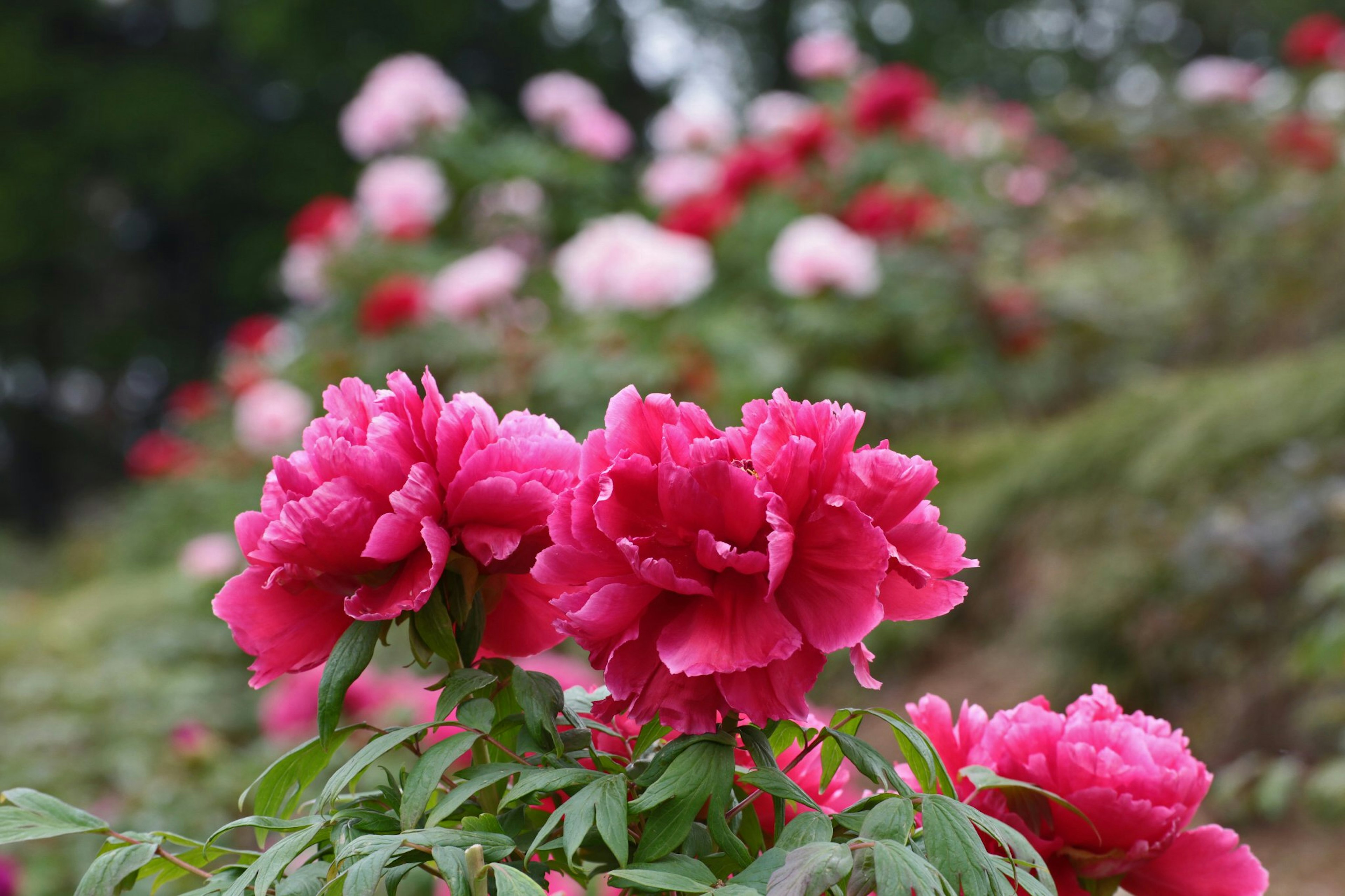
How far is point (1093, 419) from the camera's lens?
350 centimetres

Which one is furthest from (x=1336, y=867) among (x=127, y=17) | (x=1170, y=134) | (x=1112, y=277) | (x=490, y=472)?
(x=127, y=17)

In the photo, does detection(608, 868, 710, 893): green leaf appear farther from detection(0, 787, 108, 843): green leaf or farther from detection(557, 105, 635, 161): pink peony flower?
detection(557, 105, 635, 161): pink peony flower

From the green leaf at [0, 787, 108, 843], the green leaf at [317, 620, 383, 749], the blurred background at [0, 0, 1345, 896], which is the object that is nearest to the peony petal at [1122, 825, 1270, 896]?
the green leaf at [317, 620, 383, 749]

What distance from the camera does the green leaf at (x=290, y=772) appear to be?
691 millimetres

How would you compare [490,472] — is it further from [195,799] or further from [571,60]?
[571,60]

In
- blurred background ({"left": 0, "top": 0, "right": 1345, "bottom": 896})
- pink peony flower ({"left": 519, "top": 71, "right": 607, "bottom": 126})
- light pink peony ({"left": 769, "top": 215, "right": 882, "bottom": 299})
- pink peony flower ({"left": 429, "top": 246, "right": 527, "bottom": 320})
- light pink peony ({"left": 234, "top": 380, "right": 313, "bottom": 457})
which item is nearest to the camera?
blurred background ({"left": 0, "top": 0, "right": 1345, "bottom": 896})

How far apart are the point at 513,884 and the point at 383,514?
8.2 inches

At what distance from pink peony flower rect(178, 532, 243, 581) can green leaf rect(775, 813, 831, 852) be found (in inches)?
140

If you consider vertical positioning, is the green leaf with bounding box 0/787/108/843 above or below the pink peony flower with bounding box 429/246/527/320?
below

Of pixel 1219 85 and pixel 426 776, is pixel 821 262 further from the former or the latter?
pixel 426 776

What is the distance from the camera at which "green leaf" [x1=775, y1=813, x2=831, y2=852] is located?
60cm

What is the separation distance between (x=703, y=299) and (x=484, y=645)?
11.6 feet

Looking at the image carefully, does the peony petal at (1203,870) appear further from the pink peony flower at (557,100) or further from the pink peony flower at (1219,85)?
the pink peony flower at (1219,85)

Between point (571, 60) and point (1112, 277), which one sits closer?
point (1112, 277)
